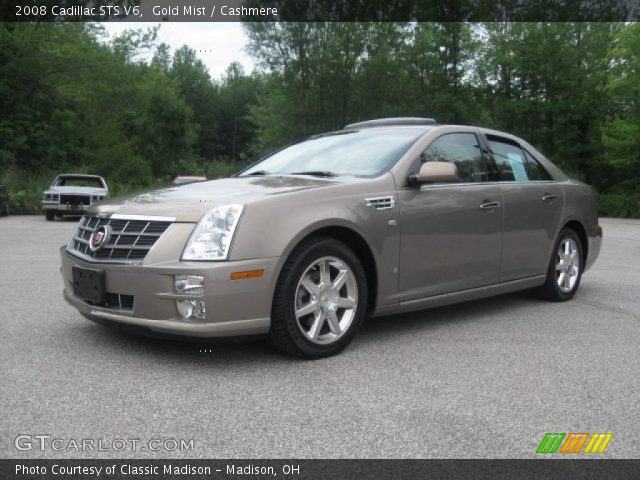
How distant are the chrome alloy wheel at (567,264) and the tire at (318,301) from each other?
2620 millimetres

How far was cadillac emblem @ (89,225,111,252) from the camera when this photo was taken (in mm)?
4199

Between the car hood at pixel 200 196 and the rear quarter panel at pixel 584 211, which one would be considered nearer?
the car hood at pixel 200 196

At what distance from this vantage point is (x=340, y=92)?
143 feet

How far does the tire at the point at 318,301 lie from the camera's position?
407 cm

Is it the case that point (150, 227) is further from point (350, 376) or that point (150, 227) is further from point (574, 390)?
point (574, 390)

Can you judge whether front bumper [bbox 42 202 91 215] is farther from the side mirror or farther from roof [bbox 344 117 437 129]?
the side mirror

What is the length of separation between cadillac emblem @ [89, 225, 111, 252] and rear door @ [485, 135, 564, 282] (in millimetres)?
3065

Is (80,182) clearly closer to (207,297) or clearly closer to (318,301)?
(318,301)

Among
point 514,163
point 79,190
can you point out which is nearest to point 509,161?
point 514,163

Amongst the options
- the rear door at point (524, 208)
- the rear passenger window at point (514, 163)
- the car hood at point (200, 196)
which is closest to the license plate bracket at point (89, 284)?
the car hood at point (200, 196)

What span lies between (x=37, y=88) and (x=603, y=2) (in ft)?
99.6

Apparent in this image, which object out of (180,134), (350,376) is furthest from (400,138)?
(180,134)

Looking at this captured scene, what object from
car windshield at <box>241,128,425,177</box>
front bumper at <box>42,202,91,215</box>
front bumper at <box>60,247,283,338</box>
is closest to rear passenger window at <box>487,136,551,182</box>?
car windshield at <box>241,128,425,177</box>

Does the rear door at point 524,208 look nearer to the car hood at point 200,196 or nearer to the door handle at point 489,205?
the door handle at point 489,205
